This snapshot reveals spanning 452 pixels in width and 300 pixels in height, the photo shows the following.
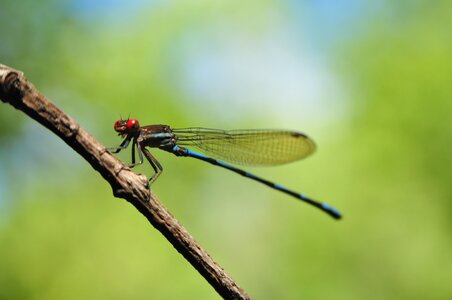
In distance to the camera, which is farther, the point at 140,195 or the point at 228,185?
the point at 228,185

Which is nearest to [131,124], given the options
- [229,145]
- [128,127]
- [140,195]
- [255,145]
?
[128,127]

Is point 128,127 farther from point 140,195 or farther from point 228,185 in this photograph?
point 228,185

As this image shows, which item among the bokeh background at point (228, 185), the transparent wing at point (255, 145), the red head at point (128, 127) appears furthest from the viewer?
the bokeh background at point (228, 185)

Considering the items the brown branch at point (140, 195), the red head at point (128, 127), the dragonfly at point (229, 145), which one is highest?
the dragonfly at point (229, 145)

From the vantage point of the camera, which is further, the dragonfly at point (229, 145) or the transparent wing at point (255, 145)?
the transparent wing at point (255, 145)

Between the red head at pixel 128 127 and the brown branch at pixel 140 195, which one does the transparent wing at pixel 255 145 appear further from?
the brown branch at pixel 140 195

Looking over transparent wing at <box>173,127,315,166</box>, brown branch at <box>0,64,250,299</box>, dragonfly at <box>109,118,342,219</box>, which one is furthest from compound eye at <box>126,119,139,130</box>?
brown branch at <box>0,64,250,299</box>

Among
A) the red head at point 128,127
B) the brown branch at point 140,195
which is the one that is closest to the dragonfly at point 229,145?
the red head at point 128,127

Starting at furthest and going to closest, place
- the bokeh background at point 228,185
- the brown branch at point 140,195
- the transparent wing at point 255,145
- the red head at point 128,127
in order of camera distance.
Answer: the bokeh background at point 228,185 → the transparent wing at point 255,145 → the red head at point 128,127 → the brown branch at point 140,195
